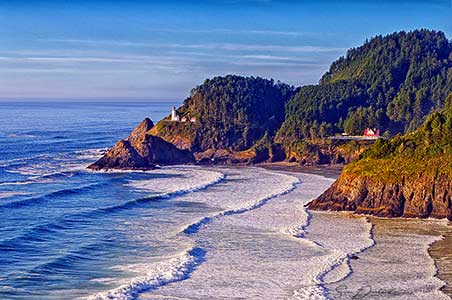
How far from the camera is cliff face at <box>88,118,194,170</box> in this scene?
276 ft

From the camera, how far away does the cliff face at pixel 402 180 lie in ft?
170

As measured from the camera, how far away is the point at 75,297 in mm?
32094

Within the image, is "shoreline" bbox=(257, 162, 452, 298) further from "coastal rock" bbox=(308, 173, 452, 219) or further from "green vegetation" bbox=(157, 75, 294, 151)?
"green vegetation" bbox=(157, 75, 294, 151)

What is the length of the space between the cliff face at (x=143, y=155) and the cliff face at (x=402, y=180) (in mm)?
32322

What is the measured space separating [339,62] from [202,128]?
2071 inches

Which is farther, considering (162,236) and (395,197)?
(395,197)

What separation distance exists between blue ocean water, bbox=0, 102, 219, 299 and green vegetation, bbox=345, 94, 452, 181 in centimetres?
1262

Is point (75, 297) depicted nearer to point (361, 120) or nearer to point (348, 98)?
point (361, 120)

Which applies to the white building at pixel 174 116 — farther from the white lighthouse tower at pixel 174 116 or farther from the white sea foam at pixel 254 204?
the white sea foam at pixel 254 204

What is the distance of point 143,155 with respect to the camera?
90375 millimetres

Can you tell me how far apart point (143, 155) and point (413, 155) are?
4139cm

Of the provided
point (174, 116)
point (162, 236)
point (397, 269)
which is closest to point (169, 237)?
point (162, 236)

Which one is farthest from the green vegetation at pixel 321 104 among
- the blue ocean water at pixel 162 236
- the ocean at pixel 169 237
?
the ocean at pixel 169 237

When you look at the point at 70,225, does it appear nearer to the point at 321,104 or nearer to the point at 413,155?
the point at 413,155
